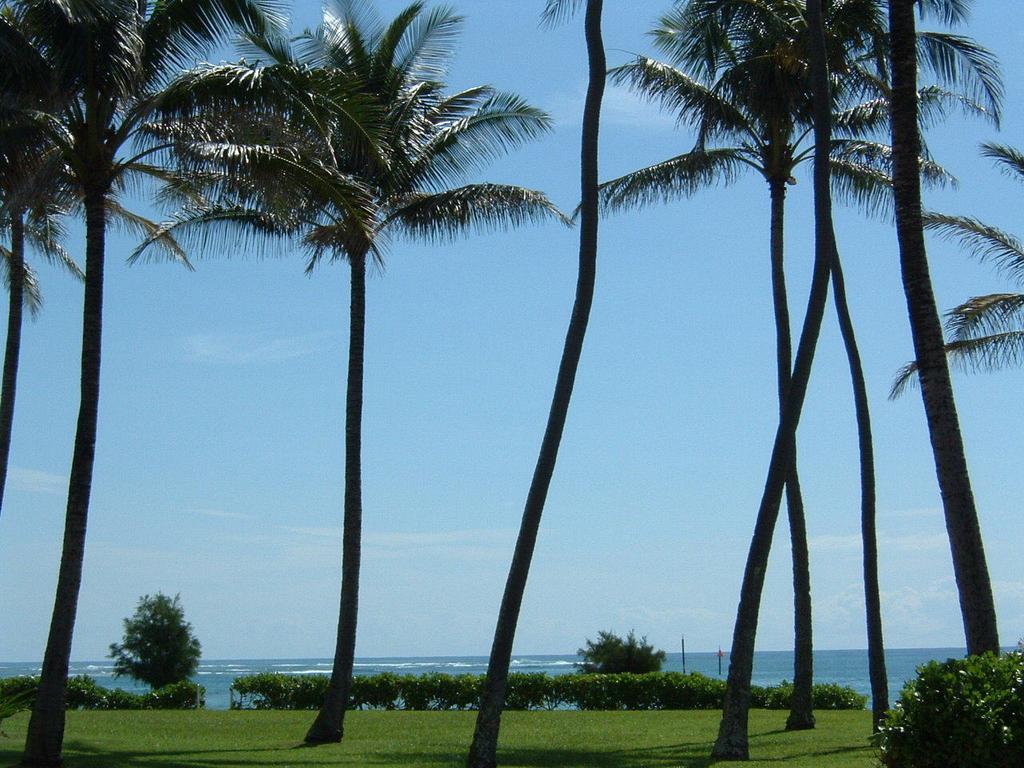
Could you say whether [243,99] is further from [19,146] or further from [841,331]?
[841,331]

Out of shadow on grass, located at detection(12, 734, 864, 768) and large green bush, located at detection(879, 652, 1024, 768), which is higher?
large green bush, located at detection(879, 652, 1024, 768)

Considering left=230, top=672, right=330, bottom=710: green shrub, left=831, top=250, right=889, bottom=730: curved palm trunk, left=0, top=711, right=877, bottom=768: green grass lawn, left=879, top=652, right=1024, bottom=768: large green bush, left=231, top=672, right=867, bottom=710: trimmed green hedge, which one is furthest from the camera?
left=230, top=672, right=330, bottom=710: green shrub

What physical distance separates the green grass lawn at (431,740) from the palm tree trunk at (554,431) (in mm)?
1843

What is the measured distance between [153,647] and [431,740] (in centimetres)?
1811

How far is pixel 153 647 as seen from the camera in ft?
118

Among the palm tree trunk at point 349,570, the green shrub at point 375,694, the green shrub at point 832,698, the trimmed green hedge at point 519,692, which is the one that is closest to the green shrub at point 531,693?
the trimmed green hedge at point 519,692

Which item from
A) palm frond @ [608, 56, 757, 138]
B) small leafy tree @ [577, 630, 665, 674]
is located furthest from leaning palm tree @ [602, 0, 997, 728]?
small leafy tree @ [577, 630, 665, 674]

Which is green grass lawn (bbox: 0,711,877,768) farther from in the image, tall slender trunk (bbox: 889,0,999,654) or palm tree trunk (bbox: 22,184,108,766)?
tall slender trunk (bbox: 889,0,999,654)

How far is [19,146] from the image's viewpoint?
15.2m

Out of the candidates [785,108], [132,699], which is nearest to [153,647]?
[132,699]

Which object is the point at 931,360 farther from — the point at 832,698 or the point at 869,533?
the point at 832,698

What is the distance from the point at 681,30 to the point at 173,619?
78.0 feet

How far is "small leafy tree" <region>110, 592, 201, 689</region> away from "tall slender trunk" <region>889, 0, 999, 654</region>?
2817 cm

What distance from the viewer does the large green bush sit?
10.1m
